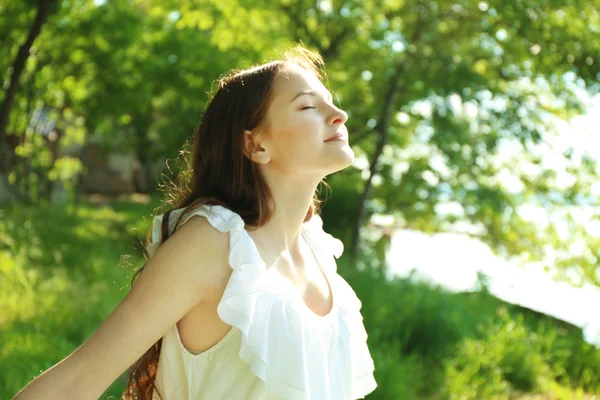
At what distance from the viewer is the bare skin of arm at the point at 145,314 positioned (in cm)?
133

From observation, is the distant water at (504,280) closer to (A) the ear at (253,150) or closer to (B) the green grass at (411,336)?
(B) the green grass at (411,336)

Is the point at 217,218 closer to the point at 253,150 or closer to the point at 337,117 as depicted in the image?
the point at 253,150

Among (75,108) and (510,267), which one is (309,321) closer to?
(510,267)

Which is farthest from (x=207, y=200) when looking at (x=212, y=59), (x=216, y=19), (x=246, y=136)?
(x=212, y=59)

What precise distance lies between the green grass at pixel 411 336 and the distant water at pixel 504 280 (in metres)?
0.18

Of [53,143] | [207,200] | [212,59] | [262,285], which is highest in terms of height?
[207,200]

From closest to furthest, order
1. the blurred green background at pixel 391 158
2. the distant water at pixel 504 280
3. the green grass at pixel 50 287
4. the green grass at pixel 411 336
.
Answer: the green grass at pixel 50 287 < the green grass at pixel 411 336 < the blurred green background at pixel 391 158 < the distant water at pixel 504 280

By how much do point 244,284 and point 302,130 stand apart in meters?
0.41

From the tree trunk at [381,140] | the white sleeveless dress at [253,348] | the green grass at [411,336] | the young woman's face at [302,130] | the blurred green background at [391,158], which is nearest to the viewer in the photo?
the white sleeveless dress at [253,348]

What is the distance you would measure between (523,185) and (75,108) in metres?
6.72

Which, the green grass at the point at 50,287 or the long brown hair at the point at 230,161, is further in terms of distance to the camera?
the green grass at the point at 50,287

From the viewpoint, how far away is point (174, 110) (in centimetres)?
1231

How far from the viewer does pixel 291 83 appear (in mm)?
1694

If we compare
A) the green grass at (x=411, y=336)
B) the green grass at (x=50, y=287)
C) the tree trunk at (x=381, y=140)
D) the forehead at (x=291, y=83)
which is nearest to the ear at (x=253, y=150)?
the forehead at (x=291, y=83)
